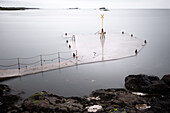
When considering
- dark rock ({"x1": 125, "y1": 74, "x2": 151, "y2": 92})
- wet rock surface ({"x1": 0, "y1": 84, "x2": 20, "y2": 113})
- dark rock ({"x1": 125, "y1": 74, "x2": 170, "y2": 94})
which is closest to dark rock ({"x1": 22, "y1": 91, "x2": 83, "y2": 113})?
wet rock surface ({"x1": 0, "y1": 84, "x2": 20, "y2": 113})

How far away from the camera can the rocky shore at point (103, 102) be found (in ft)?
36.4

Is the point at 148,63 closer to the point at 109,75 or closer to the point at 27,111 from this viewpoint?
the point at 109,75

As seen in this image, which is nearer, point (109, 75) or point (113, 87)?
point (113, 87)

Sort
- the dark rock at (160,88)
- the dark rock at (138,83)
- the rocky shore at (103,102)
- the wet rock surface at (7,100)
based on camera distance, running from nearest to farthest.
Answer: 1. the rocky shore at (103,102)
2. the wet rock surface at (7,100)
3. the dark rock at (160,88)
4. the dark rock at (138,83)

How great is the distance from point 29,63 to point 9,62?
8.48 feet

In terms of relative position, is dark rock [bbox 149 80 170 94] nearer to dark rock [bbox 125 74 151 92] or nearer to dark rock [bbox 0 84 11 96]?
dark rock [bbox 125 74 151 92]

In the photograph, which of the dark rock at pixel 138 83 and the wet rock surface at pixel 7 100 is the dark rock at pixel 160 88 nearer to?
the dark rock at pixel 138 83

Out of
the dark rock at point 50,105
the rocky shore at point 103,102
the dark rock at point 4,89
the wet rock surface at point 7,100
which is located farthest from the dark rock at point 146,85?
the dark rock at point 4,89

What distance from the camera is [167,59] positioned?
25609 mm

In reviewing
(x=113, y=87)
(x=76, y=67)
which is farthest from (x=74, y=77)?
(x=113, y=87)

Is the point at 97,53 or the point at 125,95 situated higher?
the point at 97,53

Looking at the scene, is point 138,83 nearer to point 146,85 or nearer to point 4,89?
point 146,85

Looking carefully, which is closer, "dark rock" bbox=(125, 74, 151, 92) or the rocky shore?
the rocky shore

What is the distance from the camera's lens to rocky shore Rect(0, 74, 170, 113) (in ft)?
36.4
